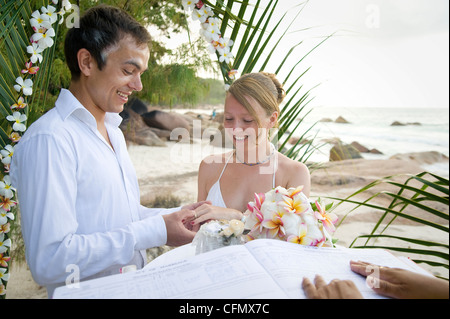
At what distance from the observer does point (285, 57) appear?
93.0 inches

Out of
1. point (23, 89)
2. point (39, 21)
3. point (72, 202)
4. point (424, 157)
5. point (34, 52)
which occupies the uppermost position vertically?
point (39, 21)

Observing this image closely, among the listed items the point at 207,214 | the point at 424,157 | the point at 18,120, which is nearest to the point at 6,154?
the point at 18,120

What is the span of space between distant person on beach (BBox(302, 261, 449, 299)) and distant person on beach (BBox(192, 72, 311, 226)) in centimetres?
126

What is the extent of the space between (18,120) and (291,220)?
1.58 metres

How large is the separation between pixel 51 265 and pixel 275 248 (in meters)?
0.81

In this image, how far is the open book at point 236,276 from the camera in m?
0.93

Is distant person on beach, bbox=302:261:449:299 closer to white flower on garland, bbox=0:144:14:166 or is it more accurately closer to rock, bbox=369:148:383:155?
white flower on garland, bbox=0:144:14:166

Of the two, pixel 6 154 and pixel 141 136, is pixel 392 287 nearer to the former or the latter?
pixel 6 154

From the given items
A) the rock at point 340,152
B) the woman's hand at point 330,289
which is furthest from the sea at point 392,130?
the woman's hand at point 330,289

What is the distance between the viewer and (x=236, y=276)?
97 cm

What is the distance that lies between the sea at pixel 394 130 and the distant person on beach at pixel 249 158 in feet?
55.8

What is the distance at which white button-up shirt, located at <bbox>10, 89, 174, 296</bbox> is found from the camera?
127 cm
